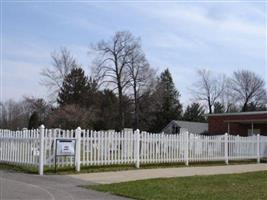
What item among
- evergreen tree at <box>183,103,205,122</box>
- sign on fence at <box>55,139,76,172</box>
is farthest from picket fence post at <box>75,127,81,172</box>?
evergreen tree at <box>183,103,205,122</box>

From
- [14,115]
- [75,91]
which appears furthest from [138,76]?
[14,115]

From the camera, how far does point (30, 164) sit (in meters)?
19.7

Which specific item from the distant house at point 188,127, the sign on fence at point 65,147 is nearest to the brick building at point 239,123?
the distant house at point 188,127

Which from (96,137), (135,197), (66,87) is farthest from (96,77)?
(135,197)

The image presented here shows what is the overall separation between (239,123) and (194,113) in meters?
48.1

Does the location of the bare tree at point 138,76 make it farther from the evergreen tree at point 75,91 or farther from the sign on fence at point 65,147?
the sign on fence at point 65,147

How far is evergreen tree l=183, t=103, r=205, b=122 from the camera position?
310ft

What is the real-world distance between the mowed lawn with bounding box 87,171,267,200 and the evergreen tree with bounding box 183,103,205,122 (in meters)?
77.4

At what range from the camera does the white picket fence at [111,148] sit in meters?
19.2

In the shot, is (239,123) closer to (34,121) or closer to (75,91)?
(75,91)

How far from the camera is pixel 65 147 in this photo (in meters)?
19.1

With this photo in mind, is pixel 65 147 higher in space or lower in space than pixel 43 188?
higher

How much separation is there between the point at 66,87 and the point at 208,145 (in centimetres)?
5358

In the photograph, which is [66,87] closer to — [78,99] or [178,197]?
[78,99]
